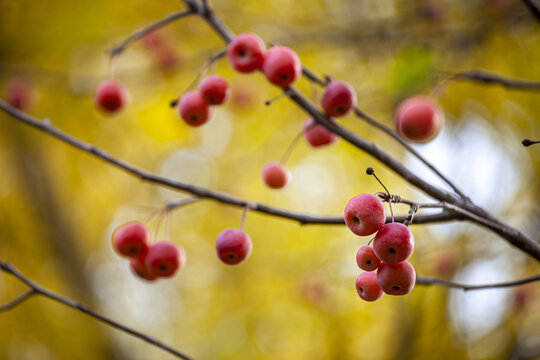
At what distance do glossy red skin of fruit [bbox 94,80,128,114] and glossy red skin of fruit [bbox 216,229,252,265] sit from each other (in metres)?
1.08

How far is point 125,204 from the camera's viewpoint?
5.79 metres

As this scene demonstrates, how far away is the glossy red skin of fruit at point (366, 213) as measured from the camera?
107 centimetres

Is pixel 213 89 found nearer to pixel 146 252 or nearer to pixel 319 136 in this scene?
pixel 319 136

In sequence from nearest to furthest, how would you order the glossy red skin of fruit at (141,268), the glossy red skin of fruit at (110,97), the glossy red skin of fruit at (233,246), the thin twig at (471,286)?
the thin twig at (471,286), the glossy red skin of fruit at (233,246), the glossy red skin of fruit at (141,268), the glossy red skin of fruit at (110,97)

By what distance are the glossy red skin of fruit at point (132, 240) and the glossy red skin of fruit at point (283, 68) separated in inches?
33.5

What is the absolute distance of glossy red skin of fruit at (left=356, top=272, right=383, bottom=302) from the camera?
1.21m

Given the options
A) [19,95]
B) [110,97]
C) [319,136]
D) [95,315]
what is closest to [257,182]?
[19,95]

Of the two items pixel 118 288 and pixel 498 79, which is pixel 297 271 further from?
pixel 498 79

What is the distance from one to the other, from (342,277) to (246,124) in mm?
2672

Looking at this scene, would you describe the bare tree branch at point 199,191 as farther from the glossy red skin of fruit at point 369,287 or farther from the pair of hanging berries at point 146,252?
the pair of hanging berries at point 146,252

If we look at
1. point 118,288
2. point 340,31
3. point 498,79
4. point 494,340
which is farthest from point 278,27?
point 118,288

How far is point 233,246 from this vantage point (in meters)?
1.64

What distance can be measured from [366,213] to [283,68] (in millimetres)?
683

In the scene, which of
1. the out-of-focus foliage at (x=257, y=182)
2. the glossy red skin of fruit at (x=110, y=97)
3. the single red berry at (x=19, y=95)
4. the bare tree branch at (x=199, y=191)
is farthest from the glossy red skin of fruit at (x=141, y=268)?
the single red berry at (x=19, y=95)
